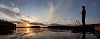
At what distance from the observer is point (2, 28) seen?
497ft

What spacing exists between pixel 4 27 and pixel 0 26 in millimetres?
4413

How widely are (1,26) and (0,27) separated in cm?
228

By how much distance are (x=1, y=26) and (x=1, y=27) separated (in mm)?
1244

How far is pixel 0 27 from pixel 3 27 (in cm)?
389

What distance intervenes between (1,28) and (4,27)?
18.9 feet

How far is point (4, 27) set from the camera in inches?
6127

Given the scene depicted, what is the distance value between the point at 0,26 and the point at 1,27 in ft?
4.06

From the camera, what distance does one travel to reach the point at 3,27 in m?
155

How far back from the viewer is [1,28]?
15000cm

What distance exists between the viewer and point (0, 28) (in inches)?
5871

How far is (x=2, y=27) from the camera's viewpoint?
153m

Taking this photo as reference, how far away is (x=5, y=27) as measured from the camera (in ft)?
517

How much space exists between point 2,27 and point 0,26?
2066mm
